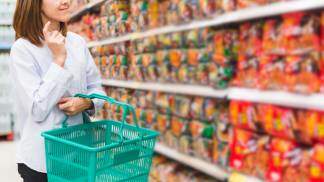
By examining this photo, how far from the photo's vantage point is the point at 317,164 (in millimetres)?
1740

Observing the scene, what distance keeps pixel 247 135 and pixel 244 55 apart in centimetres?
37

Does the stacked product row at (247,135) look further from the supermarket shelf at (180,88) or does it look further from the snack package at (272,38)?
the snack package at (272,38)

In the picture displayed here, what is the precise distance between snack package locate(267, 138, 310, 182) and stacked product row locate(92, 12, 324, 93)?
0.79 ft

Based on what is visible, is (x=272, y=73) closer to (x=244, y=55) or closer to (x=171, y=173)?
(x=244, y=55)

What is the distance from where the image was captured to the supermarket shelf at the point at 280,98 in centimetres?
172

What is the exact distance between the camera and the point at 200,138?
2.62m

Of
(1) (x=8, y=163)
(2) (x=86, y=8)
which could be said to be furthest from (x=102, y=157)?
(1) (x=8, y=163)

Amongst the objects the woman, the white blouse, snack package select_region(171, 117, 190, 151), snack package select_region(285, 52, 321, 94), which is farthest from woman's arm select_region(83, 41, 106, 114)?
snack package select_region(285, 52, 321, 94)

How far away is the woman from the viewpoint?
6.51 ft

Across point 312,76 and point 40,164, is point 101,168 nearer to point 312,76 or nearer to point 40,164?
point 40,164

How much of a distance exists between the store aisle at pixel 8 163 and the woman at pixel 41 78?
2.70m

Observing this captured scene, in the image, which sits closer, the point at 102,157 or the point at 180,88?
the point at 102,157

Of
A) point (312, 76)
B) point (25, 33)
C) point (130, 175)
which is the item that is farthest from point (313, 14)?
point (25, 33)

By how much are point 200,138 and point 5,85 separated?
491 centimetres
